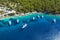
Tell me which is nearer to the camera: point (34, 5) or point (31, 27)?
point (31, 27)

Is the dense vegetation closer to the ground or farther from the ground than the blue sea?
farther from the ground

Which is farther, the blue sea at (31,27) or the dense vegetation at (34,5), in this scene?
the dense vegetation at (34,5)

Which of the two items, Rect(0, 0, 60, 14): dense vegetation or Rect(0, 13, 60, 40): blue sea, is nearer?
Rect(0, 13, 60, 40): blue sea

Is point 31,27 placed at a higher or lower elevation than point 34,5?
lower

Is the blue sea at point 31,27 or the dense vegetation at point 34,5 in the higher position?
the dense vegetation at point 34,5
